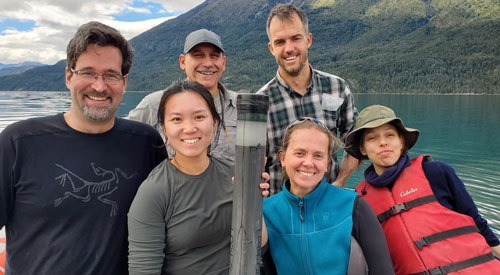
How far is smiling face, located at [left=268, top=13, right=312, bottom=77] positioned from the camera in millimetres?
3178

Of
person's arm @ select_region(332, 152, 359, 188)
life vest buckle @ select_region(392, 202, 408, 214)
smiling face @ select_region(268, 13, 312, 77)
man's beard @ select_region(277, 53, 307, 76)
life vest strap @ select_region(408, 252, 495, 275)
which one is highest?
smiling face @ select_region(268, 13, 312, 77)

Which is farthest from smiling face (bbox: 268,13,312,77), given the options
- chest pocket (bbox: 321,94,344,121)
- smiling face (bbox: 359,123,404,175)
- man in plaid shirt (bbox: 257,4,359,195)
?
smiling face (bbox: 359,123,404,175)

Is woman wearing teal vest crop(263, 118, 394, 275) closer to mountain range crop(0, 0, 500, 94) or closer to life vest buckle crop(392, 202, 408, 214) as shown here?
life vest buckle crop(392, 202, 408, 214)

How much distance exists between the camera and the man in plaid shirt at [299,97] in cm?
325

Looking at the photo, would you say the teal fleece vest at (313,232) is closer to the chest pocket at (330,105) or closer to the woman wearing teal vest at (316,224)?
the woman wearing teal vest at (316,224)

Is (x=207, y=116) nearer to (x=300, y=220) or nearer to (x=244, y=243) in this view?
(x=244, y=243)

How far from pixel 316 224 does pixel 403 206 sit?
3.03ft

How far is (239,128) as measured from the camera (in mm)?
1550

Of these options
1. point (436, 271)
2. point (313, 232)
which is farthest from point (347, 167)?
point (313, 232)

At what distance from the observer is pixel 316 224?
7.09 feet

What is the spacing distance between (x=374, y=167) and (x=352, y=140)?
0.30 meters

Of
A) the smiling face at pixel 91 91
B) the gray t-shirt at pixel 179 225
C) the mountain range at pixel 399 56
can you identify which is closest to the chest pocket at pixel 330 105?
the gray t-shirt at pixel 179 225

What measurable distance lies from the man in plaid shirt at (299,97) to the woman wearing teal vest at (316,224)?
106 cm

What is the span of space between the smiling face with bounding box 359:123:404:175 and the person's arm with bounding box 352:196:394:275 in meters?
0.76
